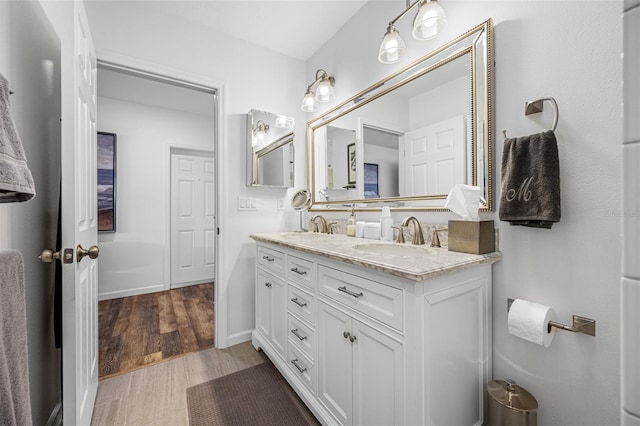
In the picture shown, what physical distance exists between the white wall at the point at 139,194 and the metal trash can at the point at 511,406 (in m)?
3.72

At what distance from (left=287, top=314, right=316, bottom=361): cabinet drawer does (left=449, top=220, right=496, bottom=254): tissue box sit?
82cm

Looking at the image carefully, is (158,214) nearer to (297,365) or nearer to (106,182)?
(106,182)

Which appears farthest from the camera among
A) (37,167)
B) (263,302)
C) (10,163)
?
(263,302)

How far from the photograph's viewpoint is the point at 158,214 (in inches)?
141

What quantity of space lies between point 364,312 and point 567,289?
77cm

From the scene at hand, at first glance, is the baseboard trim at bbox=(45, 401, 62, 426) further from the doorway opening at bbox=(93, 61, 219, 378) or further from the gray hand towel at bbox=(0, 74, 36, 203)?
the gray hand towel at bbox=(0, 74, 36, 203)

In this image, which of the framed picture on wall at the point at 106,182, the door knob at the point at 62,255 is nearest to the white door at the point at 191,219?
the framed picture on wall at the point at 106,182

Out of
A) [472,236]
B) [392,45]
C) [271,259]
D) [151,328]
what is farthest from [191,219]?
[472,236]

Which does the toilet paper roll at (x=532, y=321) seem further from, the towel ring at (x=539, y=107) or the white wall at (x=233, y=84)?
the white wall at (x=233, y=84)

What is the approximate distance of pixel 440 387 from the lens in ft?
3.30

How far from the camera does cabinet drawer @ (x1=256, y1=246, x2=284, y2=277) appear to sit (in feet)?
5.72

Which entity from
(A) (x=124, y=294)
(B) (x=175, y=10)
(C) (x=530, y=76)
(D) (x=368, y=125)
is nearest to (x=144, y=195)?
(A) (x=124, y=294)

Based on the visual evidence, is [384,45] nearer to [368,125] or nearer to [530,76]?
[368,125]

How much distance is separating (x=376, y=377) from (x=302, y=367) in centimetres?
59
